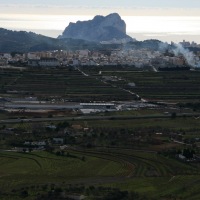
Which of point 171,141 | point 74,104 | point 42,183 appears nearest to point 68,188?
point 42,183

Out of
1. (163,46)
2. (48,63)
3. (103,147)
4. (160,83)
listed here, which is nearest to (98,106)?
(103,147)

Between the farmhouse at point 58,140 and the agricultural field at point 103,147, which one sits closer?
the agricultural field at point 103,147

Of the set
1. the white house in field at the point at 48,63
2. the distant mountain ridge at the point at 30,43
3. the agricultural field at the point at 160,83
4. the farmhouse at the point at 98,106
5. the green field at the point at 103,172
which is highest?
the distant mountain ridge at the point at 30,43

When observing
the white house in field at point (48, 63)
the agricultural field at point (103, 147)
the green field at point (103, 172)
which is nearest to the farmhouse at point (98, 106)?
the agricultural field at point (103, 147)

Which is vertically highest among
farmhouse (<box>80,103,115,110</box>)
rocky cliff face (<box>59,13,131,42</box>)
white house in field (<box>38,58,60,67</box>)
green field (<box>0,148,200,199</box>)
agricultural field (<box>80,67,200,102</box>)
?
rocky cliff face (<box>59,13,131,42</box>)

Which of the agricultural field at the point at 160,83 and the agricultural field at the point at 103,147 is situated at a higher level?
the agricultural field at the point at 160,83

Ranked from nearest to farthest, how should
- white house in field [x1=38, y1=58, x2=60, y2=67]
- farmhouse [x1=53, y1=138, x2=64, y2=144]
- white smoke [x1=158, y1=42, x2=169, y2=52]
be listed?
farmhouse [x1=53, y1=138, x2=64, y2=144], white house in field [x1=38, y1=58, x2=60, y2=67], white smoke [x1=158, y1=42, x2=169, y2=52]

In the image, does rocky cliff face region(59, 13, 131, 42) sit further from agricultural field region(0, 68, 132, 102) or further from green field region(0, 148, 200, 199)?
green field region(0, 148, 200, 199)

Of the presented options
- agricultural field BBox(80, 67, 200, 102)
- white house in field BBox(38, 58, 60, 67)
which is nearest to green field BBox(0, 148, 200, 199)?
agricultural field BBox(80, 67, 200, 102)

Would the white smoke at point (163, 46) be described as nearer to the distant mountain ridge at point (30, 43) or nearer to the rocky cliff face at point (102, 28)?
the distant mountain ridge at point (30, 43)
